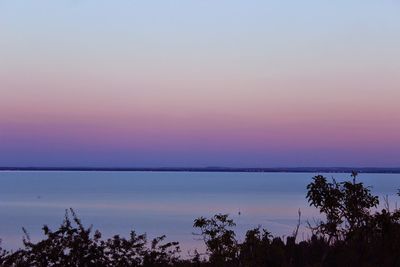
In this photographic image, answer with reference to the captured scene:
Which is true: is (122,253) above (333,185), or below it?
below

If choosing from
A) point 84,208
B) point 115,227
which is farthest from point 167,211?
point 115,227

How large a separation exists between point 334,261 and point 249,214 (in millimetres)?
52742

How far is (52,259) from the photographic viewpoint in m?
10.1

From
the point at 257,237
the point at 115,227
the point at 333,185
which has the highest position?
the point at 333,185

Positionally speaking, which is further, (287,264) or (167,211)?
(167,211)

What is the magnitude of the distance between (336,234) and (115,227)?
3936 centimetres

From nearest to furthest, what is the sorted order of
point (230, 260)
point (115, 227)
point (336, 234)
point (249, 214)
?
point (230, 260) → point (336, 234) → point (115, 227) → point (249, 214)

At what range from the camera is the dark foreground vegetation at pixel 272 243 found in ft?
32.6

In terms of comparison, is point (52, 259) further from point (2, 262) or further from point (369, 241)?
point (369, 241)

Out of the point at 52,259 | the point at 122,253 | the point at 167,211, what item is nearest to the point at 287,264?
the point at 122,253

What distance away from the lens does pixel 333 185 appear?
33.5 feet

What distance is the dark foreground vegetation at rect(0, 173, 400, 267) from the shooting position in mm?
9938

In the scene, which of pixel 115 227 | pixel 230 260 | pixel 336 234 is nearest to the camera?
pixel 230 260

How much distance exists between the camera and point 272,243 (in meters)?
10.5
